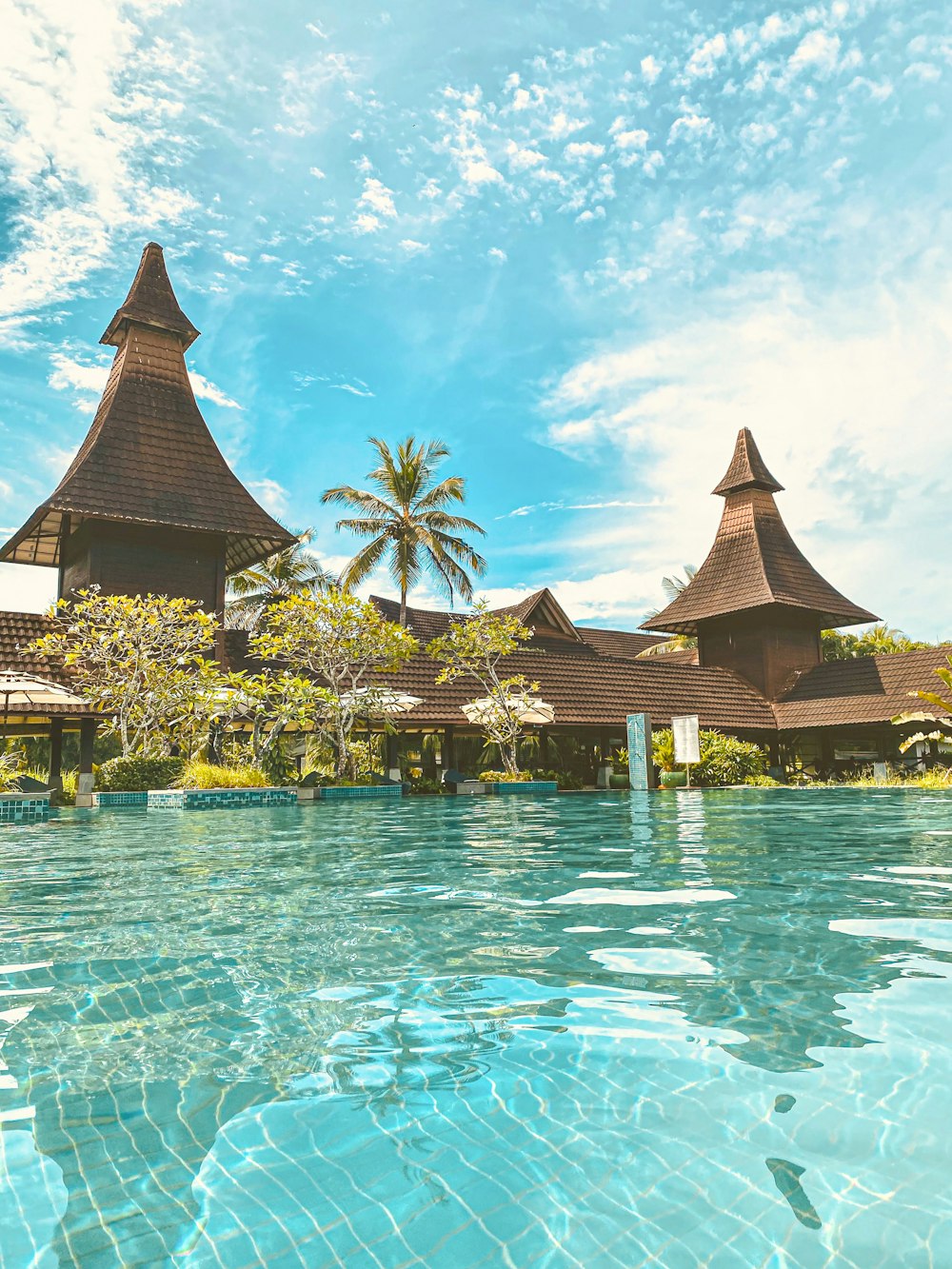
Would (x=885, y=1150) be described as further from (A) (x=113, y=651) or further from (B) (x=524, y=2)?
(A) (x=113, y=651)

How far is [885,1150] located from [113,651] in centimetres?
1591

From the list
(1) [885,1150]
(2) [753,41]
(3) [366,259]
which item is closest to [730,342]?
(2) [753,41]

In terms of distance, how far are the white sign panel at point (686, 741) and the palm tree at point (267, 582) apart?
1440 cm

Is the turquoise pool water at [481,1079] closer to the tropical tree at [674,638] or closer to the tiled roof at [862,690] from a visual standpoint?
the tiled roof at [862,690]

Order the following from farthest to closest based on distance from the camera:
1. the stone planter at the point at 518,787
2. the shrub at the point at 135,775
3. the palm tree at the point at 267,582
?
the palm tree at the point at 267,582
the stone planter at the point at 518,787
the shrub at the point at 135,775

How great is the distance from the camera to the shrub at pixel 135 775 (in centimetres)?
1336

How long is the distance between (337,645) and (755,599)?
13816 millimetres

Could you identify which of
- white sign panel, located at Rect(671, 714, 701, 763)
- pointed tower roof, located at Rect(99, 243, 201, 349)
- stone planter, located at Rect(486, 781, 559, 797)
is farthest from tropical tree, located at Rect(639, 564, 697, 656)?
pointed tower roof, located at Rect(99, 243, 201, 349)

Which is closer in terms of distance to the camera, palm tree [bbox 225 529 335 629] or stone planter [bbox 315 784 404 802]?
stone planter [bbox 315 784 404 802]

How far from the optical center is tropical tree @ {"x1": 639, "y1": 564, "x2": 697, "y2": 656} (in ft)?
107

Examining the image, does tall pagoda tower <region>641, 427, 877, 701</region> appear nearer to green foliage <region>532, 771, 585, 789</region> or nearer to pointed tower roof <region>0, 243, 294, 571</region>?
green foliage <region>532, 771, 585, 789</region>

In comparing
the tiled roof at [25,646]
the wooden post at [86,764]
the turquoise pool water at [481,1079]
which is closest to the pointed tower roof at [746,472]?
the wooden post at [86,764]

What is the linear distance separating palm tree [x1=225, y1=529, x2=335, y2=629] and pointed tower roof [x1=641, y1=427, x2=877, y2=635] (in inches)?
471

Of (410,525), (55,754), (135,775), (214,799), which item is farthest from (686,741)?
(55,754)
